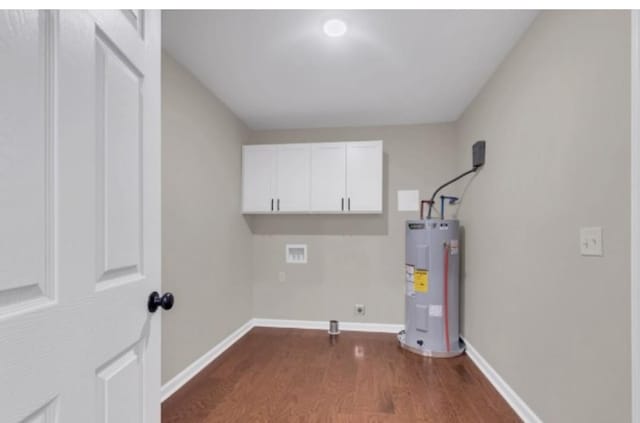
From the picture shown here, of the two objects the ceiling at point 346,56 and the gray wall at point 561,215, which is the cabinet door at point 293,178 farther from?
the gray wall at point 561,215

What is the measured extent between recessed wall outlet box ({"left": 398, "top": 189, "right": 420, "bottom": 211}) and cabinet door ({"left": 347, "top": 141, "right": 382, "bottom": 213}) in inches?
17.5

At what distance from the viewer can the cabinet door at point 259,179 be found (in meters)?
3.54

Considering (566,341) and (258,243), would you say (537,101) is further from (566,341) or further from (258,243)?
(258,243)

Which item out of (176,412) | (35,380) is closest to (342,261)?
(176,412)

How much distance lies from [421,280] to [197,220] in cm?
218

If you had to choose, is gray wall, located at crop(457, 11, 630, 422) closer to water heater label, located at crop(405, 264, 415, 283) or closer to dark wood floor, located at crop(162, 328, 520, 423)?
dark wood floor, located at crop(162, 328, 520, 423)

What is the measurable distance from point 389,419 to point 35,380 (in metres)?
1.97

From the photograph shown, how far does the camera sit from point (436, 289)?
9.71 feet

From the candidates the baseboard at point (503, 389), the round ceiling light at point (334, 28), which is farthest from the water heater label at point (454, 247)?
the round ceiling light at point (334, 28)

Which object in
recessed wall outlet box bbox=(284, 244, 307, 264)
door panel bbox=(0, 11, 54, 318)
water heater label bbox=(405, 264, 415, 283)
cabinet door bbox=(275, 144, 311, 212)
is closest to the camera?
door panel bbox=(0, 11, 54, 318)

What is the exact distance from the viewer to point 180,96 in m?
2.39

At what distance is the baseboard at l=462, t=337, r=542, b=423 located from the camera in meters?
1.91

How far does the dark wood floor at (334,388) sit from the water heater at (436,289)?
151mm

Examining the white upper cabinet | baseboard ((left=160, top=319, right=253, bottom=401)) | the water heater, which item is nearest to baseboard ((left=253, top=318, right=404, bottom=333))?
baseboard ((left=160, top=319, right=253, bottom=401))
